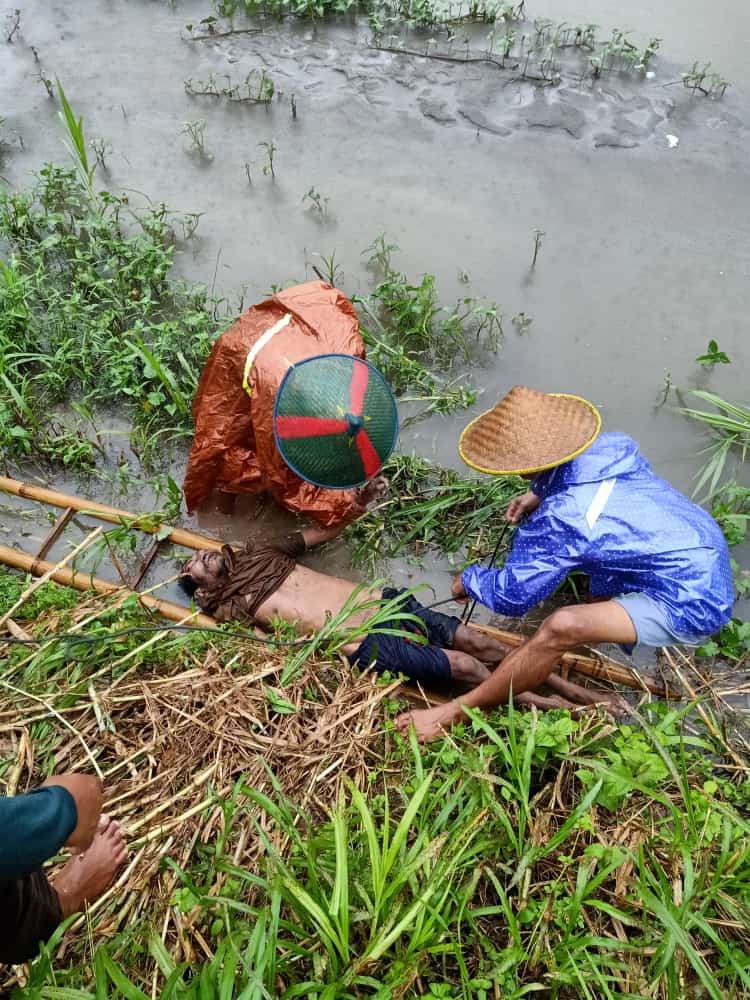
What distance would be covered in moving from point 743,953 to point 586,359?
3368mm

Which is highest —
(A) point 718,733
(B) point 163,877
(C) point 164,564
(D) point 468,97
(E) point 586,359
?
(D) point 468,97

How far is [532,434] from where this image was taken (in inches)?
111

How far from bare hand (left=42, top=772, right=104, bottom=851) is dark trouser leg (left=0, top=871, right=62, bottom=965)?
142 mm

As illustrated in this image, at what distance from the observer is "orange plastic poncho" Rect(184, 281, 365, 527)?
3.07 meters

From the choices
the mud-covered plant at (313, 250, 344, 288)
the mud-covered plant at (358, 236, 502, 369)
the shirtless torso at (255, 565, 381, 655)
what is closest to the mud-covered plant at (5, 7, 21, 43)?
the mud-covered plant at (313, 250, 344, 288)

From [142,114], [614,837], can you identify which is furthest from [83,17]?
[614,837]

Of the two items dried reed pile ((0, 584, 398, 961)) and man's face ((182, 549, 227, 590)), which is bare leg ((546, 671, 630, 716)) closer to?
dried reed pile ((0, 584, 398, 961))

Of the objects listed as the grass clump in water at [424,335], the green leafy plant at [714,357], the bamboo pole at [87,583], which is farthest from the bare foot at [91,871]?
the green leafy plant at [714,357]

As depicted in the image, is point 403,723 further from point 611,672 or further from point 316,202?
point 316,202

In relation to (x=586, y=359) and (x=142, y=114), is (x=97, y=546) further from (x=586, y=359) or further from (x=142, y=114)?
(x=142, y=114)

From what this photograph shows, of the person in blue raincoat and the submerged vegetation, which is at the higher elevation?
the person in blue raincoat

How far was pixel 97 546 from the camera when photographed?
3.71m

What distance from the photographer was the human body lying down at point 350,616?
3141 mm

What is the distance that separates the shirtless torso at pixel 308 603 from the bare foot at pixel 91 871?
3.65 ft
